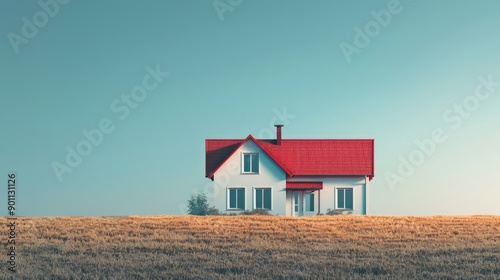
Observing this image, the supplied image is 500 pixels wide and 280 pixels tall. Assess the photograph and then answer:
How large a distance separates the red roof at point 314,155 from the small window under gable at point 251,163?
40.3 inches

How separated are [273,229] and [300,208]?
49.8 ft

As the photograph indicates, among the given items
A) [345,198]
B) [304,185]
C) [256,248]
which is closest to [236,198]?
[304,185]

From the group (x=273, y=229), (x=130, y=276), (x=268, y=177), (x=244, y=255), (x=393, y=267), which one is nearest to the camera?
(x=130, y=276)

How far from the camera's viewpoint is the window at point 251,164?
127ft

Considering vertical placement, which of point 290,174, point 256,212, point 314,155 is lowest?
point 256,212

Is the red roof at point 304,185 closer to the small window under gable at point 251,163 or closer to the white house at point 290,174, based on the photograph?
the white house at point 290,174

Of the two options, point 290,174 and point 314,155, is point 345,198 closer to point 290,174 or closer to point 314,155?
point 314,155

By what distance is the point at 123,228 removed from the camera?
26.1 m

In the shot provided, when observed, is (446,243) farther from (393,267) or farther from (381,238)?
(393,267)

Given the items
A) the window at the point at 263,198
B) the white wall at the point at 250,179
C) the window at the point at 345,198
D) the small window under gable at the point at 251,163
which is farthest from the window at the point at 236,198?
the window at the point at 345,198

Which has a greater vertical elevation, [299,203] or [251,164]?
[251,164]

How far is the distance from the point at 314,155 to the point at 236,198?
20.3 ft

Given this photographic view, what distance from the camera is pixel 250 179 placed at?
38562 mm

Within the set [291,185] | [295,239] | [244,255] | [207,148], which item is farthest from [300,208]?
[244,255]
